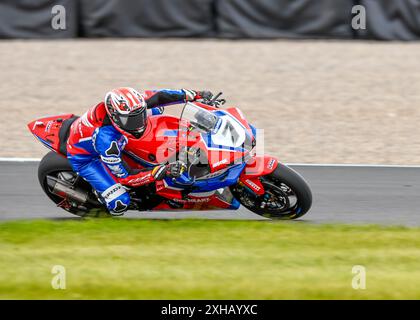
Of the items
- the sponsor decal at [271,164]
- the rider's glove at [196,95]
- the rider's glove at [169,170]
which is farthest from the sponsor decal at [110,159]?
the sponsor decal at [271,164]

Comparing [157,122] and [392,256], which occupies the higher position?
[157,122]

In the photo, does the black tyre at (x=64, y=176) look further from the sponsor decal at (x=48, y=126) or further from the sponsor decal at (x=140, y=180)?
the sponsor decal at (x=140, y=180)

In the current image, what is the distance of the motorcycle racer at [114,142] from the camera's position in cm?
852

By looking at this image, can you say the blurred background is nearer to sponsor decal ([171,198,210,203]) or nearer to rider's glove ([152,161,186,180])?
sponsor decal ([171,198,210,203])

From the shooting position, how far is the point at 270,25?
62.0 feet

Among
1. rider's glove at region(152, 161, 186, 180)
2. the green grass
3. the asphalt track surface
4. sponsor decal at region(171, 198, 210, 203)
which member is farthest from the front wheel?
rider's glove at region(152, 161, 186, 180)

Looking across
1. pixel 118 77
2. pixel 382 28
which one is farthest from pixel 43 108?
pixel 382 28

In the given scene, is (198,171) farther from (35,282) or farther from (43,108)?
(43,108)

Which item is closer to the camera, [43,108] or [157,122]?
[157,122]

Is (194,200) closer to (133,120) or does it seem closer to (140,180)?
(140,180)

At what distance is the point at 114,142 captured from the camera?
863cm

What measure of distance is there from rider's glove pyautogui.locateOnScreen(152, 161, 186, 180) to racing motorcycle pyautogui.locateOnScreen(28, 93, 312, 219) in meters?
0.11

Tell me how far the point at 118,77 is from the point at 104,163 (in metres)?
7.96

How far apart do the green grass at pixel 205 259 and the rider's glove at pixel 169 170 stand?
1.83 ft
